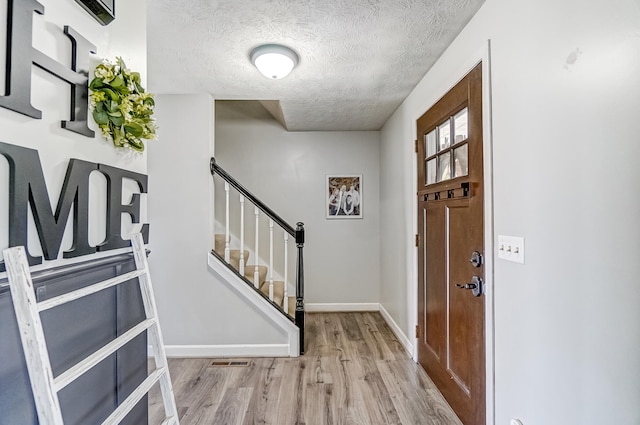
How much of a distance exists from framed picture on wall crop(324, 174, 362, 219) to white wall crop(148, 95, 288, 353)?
5.91 feet

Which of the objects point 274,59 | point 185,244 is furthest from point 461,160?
point 185,244

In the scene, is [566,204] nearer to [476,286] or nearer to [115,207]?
[476,286]

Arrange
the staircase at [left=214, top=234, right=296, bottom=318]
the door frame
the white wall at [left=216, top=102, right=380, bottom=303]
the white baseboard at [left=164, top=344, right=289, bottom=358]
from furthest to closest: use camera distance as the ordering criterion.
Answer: the white wall at [left=216, top=102, right=380, bottom=303]
the staircase at [left=214, top=234, right=296, bottom=318]
the white baseboard at [left=164, top=344, right=289, bottom=358]
the door frame

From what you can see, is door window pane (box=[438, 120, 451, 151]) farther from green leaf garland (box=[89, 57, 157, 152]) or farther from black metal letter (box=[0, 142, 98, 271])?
black metal letter (box=[0, 142, 98, 271])

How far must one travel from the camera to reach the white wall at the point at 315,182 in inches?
166

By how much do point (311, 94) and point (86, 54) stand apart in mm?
1965

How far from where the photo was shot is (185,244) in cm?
289

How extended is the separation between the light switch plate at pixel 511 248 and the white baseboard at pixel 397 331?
1.71 metres

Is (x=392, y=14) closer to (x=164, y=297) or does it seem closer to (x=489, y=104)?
(x=489, y=104)

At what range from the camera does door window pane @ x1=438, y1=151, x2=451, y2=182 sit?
213 centimetres

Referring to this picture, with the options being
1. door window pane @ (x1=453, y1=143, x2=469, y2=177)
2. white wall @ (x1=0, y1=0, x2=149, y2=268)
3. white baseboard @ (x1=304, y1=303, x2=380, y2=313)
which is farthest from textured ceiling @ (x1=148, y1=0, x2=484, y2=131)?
white baseboard @ (x1=304, y1=303, x2=380, y2=313)

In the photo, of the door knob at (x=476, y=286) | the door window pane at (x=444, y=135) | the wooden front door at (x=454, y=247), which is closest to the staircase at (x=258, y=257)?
the wooden front door at (x=454, y=247)

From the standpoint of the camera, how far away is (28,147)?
947mm

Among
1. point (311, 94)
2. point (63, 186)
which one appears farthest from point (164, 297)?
point (311, 94)
